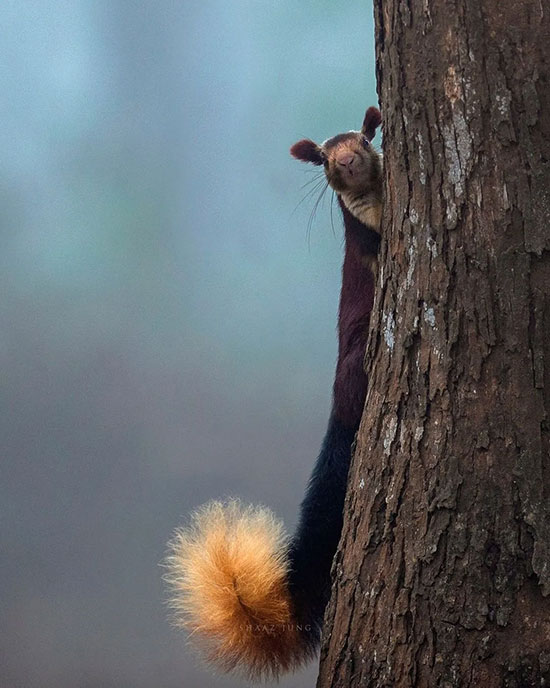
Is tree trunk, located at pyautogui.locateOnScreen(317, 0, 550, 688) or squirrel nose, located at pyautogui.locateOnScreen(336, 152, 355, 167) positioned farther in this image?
squirrel nose, located at pyautogui.locateOnScreen(336, 152, 355, 167)

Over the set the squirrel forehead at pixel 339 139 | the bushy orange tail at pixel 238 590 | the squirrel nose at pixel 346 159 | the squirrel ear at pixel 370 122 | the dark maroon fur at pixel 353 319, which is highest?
the squirrel ear at pixel 370 122

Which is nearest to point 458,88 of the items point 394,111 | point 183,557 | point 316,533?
point 394,111

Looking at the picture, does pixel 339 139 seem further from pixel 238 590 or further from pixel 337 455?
pixel 238 590

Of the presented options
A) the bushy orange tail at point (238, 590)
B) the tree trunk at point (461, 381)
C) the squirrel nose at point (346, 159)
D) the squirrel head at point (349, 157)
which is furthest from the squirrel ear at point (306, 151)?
the bushy orange tail at point (238, 590)

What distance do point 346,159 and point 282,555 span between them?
120cm

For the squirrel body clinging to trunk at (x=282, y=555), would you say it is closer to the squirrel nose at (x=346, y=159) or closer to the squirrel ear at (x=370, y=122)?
the squirrel nose at (x=346, y=159)

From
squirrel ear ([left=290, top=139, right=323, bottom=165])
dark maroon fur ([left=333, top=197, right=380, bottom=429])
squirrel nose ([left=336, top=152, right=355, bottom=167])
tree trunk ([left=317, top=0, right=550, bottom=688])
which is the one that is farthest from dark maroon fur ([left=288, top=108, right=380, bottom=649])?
tree trunk ([left=317, top=0, right=550, bottom=688])

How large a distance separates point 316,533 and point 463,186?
1.08 metres

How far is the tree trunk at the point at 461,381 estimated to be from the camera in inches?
64.2

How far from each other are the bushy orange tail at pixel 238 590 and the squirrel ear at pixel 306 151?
1136 millimetres

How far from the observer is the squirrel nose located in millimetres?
2408

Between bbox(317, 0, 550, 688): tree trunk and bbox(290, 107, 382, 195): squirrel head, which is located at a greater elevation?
bbox(290, 107, 382, 195): squirrel head

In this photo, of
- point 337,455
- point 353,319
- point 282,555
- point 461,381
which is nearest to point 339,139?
point 353,319

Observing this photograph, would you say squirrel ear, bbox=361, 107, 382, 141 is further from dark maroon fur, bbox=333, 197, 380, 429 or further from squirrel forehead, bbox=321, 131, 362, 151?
dark maroon fur, bbox=333, 197, 380, 429
